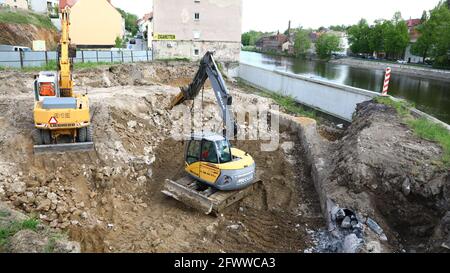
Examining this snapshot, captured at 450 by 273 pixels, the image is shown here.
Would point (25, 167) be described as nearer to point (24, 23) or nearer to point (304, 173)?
point (304, 173)

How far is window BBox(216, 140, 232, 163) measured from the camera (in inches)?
409

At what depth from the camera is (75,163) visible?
1173 cm

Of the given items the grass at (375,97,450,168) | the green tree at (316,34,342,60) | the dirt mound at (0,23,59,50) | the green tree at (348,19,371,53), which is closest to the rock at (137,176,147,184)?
the grass at (375,97,450,168)

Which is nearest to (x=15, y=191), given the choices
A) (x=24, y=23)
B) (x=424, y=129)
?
(x=424, y=129)

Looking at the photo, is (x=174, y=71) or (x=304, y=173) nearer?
(x=304, y=173)

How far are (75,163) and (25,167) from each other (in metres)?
1.41

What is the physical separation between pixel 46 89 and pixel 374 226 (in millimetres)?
10828

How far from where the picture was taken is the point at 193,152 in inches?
440

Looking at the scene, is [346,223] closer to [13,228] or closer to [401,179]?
[401,179]

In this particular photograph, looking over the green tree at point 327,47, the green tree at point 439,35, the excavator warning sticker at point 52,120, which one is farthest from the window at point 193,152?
the green tree at point 327,47

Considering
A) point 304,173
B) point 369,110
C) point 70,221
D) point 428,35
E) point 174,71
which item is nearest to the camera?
point 70,221

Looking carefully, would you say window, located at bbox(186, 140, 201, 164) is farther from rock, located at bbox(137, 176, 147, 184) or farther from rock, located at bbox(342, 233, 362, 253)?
rock, located at bbox(342, 233, 362, 253)

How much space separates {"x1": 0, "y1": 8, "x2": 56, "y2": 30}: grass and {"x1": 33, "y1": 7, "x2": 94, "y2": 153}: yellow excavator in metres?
28.3
